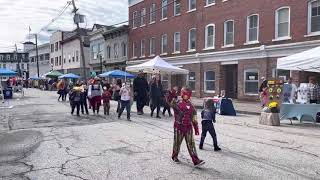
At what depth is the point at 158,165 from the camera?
8086 mm

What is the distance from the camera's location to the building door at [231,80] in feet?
97.6

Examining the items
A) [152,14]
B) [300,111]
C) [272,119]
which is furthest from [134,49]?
[272,119]

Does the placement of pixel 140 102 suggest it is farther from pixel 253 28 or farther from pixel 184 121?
pixel 253 28

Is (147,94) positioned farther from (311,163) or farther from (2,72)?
(2,72)

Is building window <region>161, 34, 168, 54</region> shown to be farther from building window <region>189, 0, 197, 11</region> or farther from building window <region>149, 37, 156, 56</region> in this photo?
building window <region>189, 0, 197, 11</region>

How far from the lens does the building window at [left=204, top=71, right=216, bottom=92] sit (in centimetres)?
3148

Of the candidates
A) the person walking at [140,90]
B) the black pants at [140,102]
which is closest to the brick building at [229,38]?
the person walking at [140,90]

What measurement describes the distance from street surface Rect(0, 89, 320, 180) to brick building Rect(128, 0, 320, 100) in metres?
10.9

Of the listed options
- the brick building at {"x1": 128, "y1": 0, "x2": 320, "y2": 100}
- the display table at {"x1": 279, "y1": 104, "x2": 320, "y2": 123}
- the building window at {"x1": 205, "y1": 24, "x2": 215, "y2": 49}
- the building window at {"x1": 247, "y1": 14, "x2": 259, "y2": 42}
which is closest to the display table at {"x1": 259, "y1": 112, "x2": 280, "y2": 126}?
the display table at {"x1": 279, "y1": 104, "x2": 320, "y2": 123}

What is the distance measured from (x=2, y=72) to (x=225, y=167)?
30363 millimetres

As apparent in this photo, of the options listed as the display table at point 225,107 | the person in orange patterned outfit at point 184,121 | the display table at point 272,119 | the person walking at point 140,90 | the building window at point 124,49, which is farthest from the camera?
the building window at point 124,49

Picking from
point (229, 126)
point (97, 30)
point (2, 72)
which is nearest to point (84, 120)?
point (229, 126)

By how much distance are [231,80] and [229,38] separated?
3.00 meters

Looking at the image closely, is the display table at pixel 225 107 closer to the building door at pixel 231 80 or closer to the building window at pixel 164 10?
the building door at pixel 231 80
